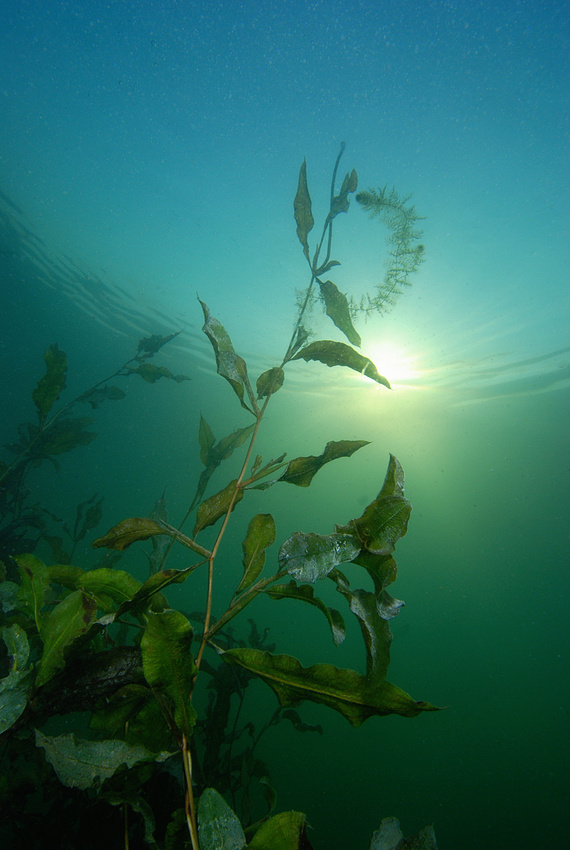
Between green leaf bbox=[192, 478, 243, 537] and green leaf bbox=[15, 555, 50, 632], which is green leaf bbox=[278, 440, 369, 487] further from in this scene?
green leaf bbox=[15, 555, 50, 632]

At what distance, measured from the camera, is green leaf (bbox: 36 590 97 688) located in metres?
0.82

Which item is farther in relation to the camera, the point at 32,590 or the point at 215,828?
the point at 32,590

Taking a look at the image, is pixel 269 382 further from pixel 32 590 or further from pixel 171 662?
pixel 32 590

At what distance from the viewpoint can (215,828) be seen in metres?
0.68

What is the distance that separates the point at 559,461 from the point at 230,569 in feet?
107

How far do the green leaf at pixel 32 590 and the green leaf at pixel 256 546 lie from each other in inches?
27.5

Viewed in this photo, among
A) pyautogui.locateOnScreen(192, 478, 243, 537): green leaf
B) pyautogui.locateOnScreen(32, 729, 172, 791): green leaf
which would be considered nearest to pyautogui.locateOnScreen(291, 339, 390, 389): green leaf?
pyautogui.locateOnScreen(192, 478, 243, 537): green leaf

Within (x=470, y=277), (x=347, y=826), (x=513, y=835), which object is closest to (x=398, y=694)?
(x=470, y=277)

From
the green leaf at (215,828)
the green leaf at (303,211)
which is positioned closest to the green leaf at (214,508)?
the green leaf at (215,828)

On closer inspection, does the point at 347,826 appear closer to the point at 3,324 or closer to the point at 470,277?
the point at 470,277

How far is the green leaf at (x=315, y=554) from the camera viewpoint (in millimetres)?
683

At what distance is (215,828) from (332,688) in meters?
0.39

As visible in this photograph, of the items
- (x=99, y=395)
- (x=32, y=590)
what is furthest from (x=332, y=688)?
(x=99, y=395)

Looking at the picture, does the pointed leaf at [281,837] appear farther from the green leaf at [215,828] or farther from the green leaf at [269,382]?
the green leaf at [269,382]
